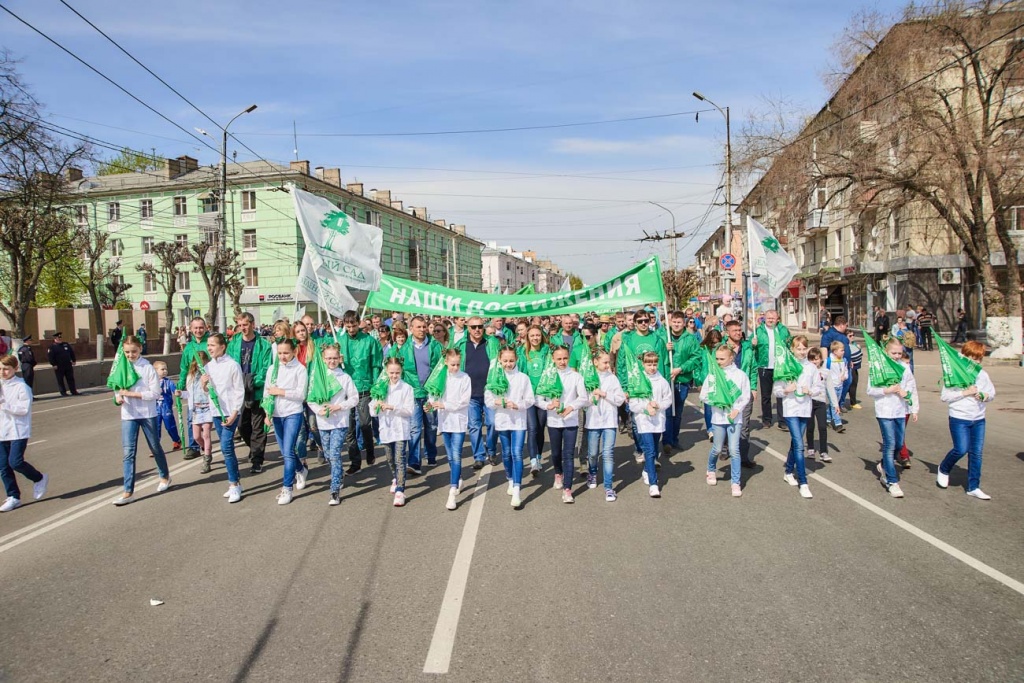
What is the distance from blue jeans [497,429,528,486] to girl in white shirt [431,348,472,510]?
42cm

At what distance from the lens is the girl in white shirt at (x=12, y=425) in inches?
263

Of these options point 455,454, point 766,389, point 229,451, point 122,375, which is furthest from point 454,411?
point 766,389

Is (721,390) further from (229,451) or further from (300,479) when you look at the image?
(229,451)

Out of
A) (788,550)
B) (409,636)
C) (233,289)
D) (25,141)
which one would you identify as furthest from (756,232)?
(233,289)

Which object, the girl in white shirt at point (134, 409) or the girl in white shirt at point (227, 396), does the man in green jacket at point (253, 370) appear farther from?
the girl in white shirt at point (134, 409)

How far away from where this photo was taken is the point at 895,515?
5.92 metres

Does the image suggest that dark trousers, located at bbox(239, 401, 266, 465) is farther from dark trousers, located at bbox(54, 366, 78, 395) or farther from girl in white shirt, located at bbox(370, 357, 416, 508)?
dark trousers, located at bbox(54, 366, 78, 395)

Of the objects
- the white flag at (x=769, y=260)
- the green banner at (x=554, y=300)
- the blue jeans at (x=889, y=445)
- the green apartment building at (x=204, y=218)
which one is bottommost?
the blue jeans at (x=889, y=445)

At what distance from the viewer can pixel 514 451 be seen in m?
6.57

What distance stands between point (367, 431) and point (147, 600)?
4073mm

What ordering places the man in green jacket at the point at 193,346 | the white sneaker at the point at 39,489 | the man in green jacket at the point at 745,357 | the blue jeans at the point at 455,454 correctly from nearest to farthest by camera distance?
the blue jeans at the point at 455,454 < the white sneaker at the point at 39,489 < the man in green jacket at the point at 745,357 < the man in green jacket at the point at 193,346

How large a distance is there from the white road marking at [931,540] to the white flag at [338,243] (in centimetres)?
618

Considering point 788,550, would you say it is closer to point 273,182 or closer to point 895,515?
point 895,515

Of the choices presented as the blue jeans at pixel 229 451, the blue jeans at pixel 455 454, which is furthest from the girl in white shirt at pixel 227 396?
the blue jeans at pixel 455 454
